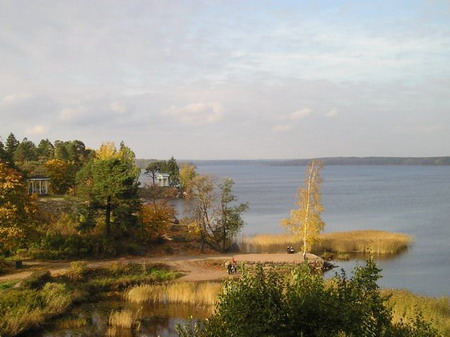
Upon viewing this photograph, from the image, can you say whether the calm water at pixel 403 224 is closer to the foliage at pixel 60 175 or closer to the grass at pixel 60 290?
the grass at pixel 60 290

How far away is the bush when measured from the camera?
23344 mm

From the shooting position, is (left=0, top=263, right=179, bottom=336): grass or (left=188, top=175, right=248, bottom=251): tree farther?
(left=188, top=175, right=248, bottom=251): tree

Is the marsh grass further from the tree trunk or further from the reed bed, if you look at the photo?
the tree trunk

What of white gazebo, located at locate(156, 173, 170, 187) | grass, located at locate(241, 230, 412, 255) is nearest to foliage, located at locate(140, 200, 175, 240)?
grass, located at locate(241, 230, 412, 255)

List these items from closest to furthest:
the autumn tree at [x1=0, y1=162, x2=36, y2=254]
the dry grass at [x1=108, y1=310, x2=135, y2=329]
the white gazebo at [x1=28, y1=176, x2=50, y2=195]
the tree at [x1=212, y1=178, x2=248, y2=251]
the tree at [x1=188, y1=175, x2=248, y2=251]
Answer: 1. the dry grass at [x1=108, y1=310, x2=135, y2=329]
2. the autumn tree at [x1=0, y1=162, x2=36, y2=254]
3. the tree at [x1=212, y1=178, x2=248, y2=251]
4. the tree at [x1=188, y1=175, x2=248, y2=251]
5. the white gazebo at [x1=28, y1=176, x2=50, y2=195]

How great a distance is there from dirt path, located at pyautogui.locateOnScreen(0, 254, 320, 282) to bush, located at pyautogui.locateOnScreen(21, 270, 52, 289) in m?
1.64

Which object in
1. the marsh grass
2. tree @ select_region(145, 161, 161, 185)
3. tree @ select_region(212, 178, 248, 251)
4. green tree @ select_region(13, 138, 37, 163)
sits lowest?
the marsh grass

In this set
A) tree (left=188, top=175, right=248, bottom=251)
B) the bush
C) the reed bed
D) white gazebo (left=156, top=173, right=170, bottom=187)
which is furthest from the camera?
white gazebo (left=156, top=173, right=170, bottom=187)

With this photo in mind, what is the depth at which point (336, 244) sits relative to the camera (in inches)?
1658

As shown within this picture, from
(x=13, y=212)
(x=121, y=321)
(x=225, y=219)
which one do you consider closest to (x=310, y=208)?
(x=225, y=219)

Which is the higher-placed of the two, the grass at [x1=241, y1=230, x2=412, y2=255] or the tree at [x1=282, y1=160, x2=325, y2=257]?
the tree at [x1=282, y1=160, x2=325, y2=257]

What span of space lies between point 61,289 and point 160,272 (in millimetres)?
7179

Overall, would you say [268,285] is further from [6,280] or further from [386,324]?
[6,280]

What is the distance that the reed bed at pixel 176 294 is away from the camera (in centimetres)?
2444
